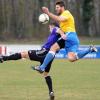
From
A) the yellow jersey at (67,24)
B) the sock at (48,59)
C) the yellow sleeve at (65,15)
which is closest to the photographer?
the sock at (48,59)

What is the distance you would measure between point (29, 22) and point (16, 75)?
35.1 metres

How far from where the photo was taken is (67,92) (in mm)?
14273

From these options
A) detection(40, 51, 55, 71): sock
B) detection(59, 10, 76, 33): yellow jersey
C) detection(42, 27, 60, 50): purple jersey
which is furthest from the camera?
detection(42, 27, 60, 50): purple jersey

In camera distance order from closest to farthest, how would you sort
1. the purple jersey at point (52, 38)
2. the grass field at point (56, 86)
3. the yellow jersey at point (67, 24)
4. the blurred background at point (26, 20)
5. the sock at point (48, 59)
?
the sock at point (48, 59) < the yellow jersey at point (67, 24) < the purple jersey at point (52, 38) < the grass field at point (56, 86) < the blurred background at point (26, 20)

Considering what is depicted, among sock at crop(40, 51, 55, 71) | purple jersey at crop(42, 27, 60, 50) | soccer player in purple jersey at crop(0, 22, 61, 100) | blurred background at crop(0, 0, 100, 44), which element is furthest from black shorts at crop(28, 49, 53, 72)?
blurred background at crop(0, 0, 100, 44)

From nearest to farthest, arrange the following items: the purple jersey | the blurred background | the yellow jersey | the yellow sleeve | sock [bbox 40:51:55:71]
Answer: sock [bbox 40:51:55:71]
the yellow sleeve
the yellow jersey
the purple jersey
the blurred background

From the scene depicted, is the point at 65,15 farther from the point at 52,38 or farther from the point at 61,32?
the point at 52,38

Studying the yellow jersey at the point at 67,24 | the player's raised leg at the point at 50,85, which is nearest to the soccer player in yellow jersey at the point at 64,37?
the yellow jersey at the point at 67,24

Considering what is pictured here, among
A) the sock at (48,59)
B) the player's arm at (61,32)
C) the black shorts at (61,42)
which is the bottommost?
the sock at (48,59)

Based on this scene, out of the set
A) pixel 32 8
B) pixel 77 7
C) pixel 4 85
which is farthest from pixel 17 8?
pixel 4 85

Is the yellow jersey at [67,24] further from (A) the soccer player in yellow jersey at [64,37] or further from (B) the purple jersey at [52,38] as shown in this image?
(B) the purple jersey at [52,38]

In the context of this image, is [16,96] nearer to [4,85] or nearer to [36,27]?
[4,85]

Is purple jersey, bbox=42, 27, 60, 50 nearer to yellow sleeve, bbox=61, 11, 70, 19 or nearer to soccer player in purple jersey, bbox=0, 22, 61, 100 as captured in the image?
soccer player in purple jersey, bbox=0, 22, 61, 100

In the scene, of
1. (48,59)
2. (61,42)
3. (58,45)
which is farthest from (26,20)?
(48,59)
